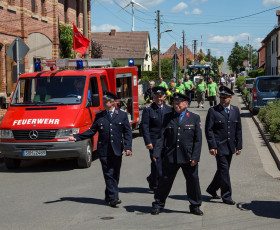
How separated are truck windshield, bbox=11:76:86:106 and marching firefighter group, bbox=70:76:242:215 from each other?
Answer: 11.5ft

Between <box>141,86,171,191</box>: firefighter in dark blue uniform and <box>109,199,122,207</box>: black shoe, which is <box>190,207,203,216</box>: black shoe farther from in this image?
<box>141,86,171,191</box>: firefighter in dark blue uniform

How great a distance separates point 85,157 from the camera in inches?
408

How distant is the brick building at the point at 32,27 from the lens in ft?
72.2

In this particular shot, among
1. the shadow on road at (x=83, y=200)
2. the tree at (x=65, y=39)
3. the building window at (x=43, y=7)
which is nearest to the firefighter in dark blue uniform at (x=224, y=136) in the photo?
the shadow on road at (x=83, y=200)

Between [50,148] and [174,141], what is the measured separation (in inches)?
169

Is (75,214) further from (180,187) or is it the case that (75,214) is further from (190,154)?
(180,187)

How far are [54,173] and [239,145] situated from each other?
4.27 metres

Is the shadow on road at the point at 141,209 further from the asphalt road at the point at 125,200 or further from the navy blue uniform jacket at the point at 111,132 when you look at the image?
the navy blue uniform jacket at the point at 111,132

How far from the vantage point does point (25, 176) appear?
991cm

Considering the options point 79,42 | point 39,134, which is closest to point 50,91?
point 39,134

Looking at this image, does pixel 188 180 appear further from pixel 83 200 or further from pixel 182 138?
pixel 83 200

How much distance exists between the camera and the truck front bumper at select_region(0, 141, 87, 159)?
10133 mm

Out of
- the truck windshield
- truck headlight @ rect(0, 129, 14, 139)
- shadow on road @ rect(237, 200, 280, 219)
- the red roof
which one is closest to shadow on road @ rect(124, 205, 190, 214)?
shadow on road @ rect(237, 200, 280, 219)

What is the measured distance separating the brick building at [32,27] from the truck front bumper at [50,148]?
1225 centimetres
